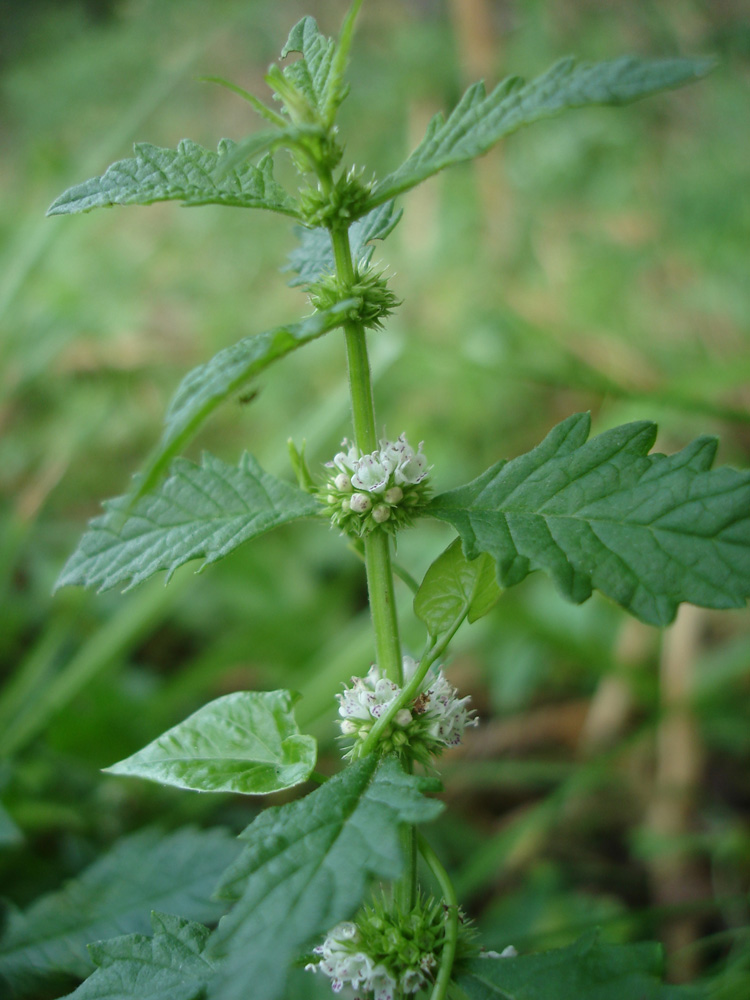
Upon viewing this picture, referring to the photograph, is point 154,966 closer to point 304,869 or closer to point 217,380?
point 304,869

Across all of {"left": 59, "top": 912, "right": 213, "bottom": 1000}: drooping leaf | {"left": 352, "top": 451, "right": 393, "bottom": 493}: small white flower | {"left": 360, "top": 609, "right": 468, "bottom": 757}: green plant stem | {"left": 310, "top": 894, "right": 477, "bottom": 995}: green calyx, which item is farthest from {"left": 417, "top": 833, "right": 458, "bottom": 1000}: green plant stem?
{"left": 352, "top": 451, "right": 393, "bottom": 493}: small white flower

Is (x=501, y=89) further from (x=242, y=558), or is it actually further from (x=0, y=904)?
(x=242, y=558)

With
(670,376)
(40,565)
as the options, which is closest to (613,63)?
(40,565)

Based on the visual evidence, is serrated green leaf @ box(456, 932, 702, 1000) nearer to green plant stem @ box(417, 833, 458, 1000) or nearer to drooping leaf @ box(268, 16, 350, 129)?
green plant stem @ box(417, 833, 458, 1000)

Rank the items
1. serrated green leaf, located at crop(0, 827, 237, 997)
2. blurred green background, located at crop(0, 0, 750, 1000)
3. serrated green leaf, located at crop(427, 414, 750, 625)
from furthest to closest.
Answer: blurred green background, located at crop(0, 0, 750, 1000), serrated green leaf, located at crop(0, 827, 237, 997), serrated green leaf, located at crop(427, 414, 750, 625)

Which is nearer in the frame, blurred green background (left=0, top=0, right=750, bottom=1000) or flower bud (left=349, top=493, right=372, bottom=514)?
flower bud (left=349, top=493, right=372, bottom=514)

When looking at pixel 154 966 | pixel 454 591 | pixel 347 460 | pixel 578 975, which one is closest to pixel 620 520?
pixel 454 591
